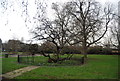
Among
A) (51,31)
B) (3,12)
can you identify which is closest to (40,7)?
(3,12)

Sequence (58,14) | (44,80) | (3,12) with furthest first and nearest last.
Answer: (58,14), (44,80), (3,12)

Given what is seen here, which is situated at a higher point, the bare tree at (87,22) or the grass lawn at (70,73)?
the bare tree at (87,22)

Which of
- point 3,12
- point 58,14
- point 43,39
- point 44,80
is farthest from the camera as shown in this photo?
point 58,14

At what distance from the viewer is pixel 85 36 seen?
22859 millimetres

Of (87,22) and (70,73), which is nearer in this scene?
(70,73)

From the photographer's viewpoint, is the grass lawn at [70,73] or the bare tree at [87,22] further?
the bare tree at [87,22]

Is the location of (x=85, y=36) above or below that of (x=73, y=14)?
below

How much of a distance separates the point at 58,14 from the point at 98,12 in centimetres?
871

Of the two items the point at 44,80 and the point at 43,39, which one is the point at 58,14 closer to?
the point at 43,39

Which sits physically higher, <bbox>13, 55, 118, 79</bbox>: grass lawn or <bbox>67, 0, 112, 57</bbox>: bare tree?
<bbox>67, 0, 112, 57</bbox>: bare tree

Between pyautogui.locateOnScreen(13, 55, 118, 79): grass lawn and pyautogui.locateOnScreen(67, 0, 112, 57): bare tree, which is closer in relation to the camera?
pyautogui.locateOnScreen(13, 55, 118, 79): grass lawn

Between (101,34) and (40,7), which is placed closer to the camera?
(40,7)

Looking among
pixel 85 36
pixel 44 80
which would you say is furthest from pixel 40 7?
pixel 85 36

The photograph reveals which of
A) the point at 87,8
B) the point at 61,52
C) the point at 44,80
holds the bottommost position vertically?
the point at 44,80
